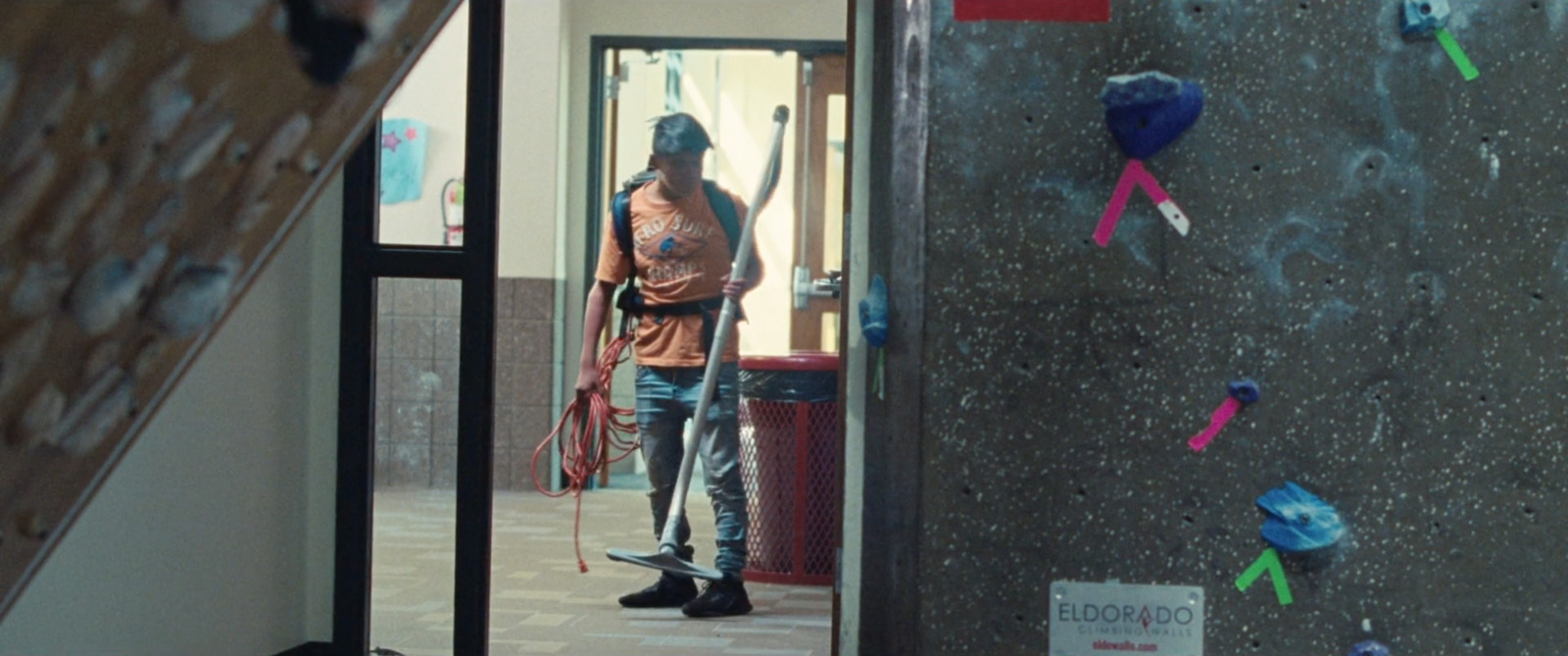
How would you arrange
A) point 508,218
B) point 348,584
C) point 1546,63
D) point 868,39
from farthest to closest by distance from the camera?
point 508,218
point 348,584
point 868,39
point 1546,63

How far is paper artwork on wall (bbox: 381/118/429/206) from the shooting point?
22.3 feet

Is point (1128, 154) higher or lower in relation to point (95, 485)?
higher

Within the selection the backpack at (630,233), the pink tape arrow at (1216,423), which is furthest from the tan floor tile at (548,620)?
the pink tape arrow at (1216,423)

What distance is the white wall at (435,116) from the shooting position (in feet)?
11.2

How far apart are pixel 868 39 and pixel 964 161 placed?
24.1 inches

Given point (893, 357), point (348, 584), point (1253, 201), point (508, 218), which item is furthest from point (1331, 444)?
point (508, 218)

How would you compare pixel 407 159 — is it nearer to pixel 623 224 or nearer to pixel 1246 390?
pixel 623 224

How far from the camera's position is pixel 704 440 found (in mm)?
4531

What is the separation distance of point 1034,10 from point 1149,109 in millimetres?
177

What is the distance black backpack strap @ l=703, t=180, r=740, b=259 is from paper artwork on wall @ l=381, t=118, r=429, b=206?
2442 mm

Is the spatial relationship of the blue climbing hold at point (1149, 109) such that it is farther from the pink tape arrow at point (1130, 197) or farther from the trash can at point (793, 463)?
the trash can at point (793, 463)

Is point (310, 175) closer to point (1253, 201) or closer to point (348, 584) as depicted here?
point (1253, 201)

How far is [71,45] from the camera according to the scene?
274mm

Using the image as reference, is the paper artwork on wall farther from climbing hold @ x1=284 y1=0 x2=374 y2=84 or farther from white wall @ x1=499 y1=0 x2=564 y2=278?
climbing hold @ x1=284 y1=0 x2=374 y2=84
